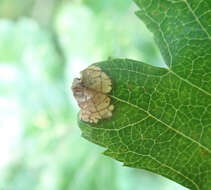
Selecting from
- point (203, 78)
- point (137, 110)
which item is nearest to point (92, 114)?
point (137, 110)

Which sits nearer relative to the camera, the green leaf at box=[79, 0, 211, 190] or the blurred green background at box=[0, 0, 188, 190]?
the green leaf at box=[79, 0, 211, 190]

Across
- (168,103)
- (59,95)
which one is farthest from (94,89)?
(59,95)

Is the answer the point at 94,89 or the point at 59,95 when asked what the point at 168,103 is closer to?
the point at 94,89

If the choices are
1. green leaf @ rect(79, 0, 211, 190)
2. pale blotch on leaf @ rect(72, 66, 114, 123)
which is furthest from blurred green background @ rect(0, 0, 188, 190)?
pale blotch on leaf @ rect(72, 66, 114, 123)

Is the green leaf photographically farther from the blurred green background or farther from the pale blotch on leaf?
the blurred green background

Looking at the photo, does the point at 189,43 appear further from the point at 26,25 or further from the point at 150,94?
the point at 26,25
